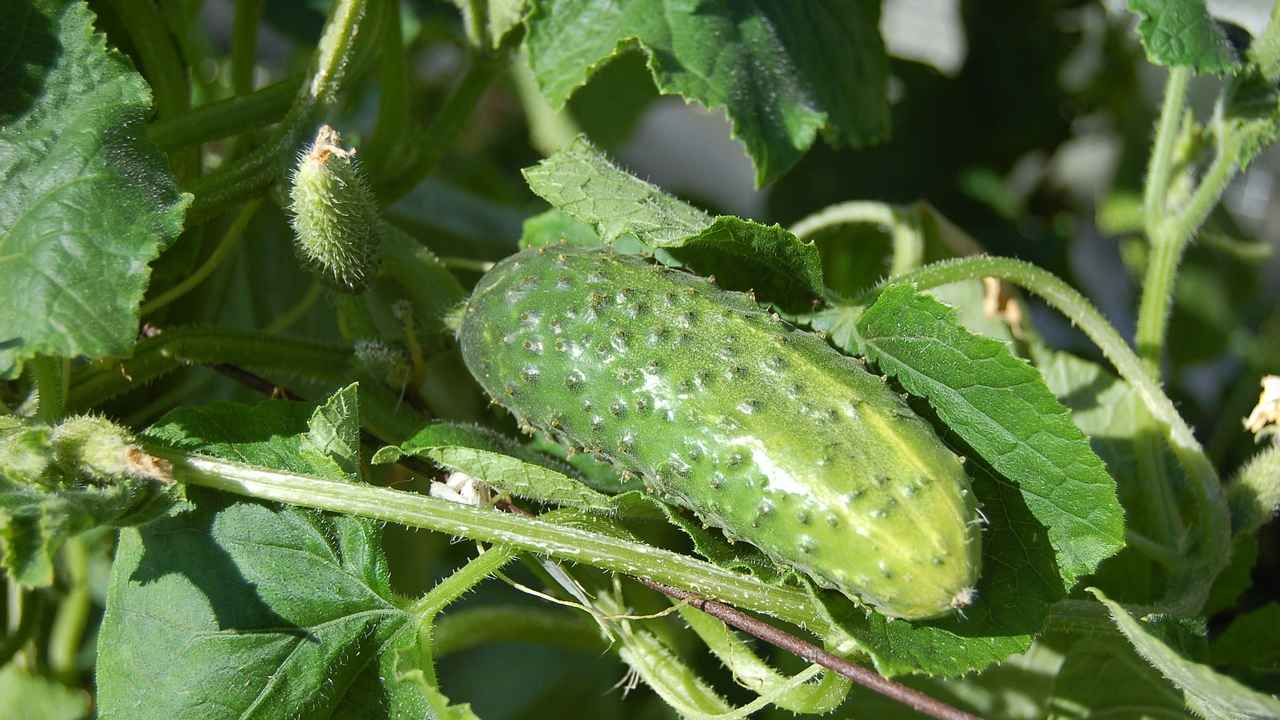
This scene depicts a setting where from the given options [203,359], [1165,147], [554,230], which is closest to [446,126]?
[554,230]

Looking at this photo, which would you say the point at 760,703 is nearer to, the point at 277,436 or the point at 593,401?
the point at 593,401

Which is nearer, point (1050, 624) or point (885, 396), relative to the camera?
point (885, 396)

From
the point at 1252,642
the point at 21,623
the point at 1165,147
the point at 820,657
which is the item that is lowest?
the point at 21,623

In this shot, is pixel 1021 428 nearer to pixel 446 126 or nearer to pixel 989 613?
pixel 989 613

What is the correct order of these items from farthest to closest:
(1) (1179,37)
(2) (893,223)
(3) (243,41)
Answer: (3) (243,41) → (2) (893,223) → (1) (1179,37)

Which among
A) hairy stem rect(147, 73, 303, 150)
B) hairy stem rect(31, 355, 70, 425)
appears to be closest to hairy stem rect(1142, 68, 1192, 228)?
hairy stem rect(147, 73, 303, 150)

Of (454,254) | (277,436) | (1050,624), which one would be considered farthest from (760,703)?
(454,254)
